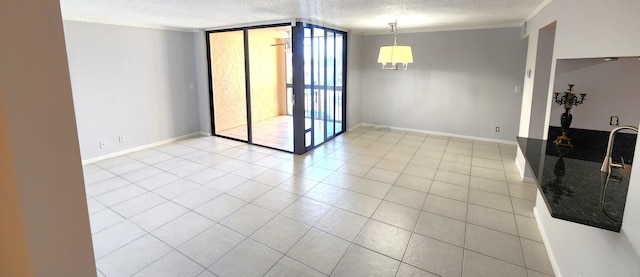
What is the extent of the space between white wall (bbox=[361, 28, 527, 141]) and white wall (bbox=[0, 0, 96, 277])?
6.53 meters

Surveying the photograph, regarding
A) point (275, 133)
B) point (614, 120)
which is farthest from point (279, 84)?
point (614, 120)

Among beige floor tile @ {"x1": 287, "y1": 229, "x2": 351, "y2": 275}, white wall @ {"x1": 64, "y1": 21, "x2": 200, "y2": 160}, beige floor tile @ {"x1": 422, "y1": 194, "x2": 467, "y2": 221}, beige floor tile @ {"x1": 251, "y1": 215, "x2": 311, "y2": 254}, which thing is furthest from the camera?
white wall @ {"x1": 64, "y1": 21, "x2": 200, "y2": 160}

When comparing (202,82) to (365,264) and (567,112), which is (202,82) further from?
(567,112)

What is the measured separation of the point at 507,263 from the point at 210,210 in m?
2.87

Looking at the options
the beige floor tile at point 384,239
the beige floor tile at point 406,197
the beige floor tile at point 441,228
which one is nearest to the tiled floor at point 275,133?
the beige floor tile at point 406,197

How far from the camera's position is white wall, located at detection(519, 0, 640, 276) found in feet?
4.65

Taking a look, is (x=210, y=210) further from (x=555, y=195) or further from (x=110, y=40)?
(x=110, y=40)

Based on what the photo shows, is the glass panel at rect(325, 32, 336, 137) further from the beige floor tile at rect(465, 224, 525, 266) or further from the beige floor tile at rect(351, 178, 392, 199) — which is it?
the beige floor tile at rect(465, 224, 525, 266)

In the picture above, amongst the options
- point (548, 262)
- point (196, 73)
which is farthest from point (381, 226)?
point (196, 73)

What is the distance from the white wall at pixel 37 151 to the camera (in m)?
0.90

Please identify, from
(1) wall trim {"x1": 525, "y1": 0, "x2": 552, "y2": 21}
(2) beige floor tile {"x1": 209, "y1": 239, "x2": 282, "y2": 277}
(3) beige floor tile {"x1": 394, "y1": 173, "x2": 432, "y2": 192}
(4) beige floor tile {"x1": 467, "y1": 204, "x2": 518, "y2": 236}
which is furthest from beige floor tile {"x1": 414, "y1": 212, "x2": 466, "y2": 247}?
(1) wall trim {"x1": 525, "y1": 0, "x2": 552, "y2": 21}

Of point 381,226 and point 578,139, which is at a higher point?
point 578,139

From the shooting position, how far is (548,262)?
2.49 m

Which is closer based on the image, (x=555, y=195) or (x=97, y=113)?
Answer: (x=555, y=195)
